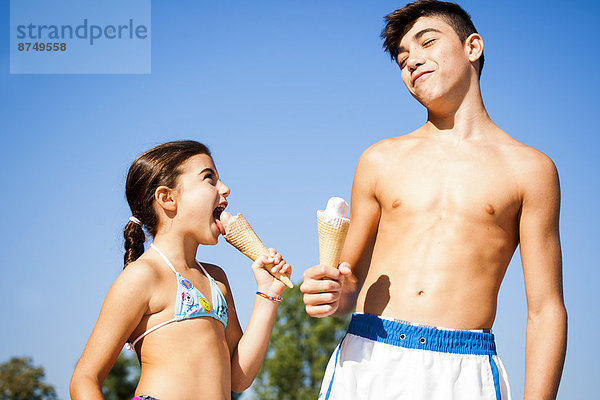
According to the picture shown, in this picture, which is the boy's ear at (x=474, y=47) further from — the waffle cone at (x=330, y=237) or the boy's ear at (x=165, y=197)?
the boy's ear at (x=165, y=197)

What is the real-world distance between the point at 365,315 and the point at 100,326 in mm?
1504

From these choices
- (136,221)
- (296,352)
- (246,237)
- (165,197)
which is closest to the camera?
(246,237)

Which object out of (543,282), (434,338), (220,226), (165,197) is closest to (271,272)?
(220,226)

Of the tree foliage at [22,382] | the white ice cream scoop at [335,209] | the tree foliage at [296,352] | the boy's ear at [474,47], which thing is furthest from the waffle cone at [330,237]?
the tree foliage at [22,382]

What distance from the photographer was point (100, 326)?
11.5 feet

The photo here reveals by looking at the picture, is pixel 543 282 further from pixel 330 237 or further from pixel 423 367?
pixel 330 237

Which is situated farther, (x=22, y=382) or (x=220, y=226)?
(x=22, y=382)

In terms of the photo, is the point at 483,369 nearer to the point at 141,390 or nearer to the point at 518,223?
the point at 518,223

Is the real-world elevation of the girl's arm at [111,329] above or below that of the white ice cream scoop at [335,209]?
below

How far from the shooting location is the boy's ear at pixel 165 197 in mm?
3980

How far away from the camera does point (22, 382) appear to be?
1532 inches

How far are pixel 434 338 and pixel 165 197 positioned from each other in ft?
6.15

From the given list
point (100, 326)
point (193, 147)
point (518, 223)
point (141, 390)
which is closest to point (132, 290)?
point (100, 326)

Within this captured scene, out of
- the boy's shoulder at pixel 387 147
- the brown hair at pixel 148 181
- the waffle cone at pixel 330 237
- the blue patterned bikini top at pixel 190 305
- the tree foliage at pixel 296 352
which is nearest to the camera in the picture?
the waffle cone at pixel 330 237
